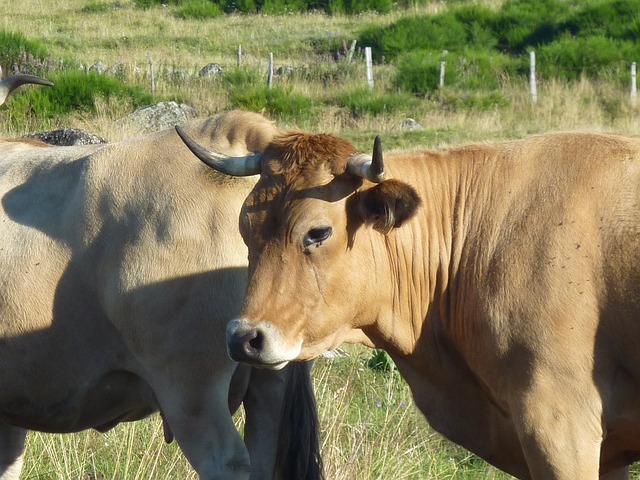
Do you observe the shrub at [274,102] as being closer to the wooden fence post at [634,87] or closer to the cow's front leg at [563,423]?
the wooden fence post at [634,87]

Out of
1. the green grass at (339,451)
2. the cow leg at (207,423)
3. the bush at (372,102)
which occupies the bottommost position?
the bush at (372,102)

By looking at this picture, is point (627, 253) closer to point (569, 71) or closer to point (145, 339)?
point (145, 339)

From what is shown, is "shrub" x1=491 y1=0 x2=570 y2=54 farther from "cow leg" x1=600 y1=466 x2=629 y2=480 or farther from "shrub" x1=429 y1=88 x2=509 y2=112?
"cow leg" x1=600 y1=466 x2=629 y2=480

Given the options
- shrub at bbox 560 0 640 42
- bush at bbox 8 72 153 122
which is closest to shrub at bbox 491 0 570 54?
shrub at bbox 560 0 640 42

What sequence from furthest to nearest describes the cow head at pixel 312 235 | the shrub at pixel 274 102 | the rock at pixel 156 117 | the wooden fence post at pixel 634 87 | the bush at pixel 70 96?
1. the wooden fence post at pixel 634 87
2. the shrub at pixel 274 102
3. the bush at pixel 70 96
4. the rock at pixel 156 117
5. the cow head at pixel 312 235

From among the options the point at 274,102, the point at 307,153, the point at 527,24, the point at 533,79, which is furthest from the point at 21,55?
the point at 307,153

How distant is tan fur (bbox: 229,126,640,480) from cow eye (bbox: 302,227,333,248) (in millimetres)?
20

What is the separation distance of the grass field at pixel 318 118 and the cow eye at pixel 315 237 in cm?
183

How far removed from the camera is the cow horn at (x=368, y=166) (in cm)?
408

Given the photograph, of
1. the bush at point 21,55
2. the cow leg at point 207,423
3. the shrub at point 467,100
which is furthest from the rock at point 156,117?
the cow leg at point 207,423

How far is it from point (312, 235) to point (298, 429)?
135 cm

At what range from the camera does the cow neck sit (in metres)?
4.55

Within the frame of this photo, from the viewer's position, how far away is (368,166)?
4.15m

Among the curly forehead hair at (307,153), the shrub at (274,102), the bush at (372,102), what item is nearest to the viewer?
the curly forehead hair at (307,153)
